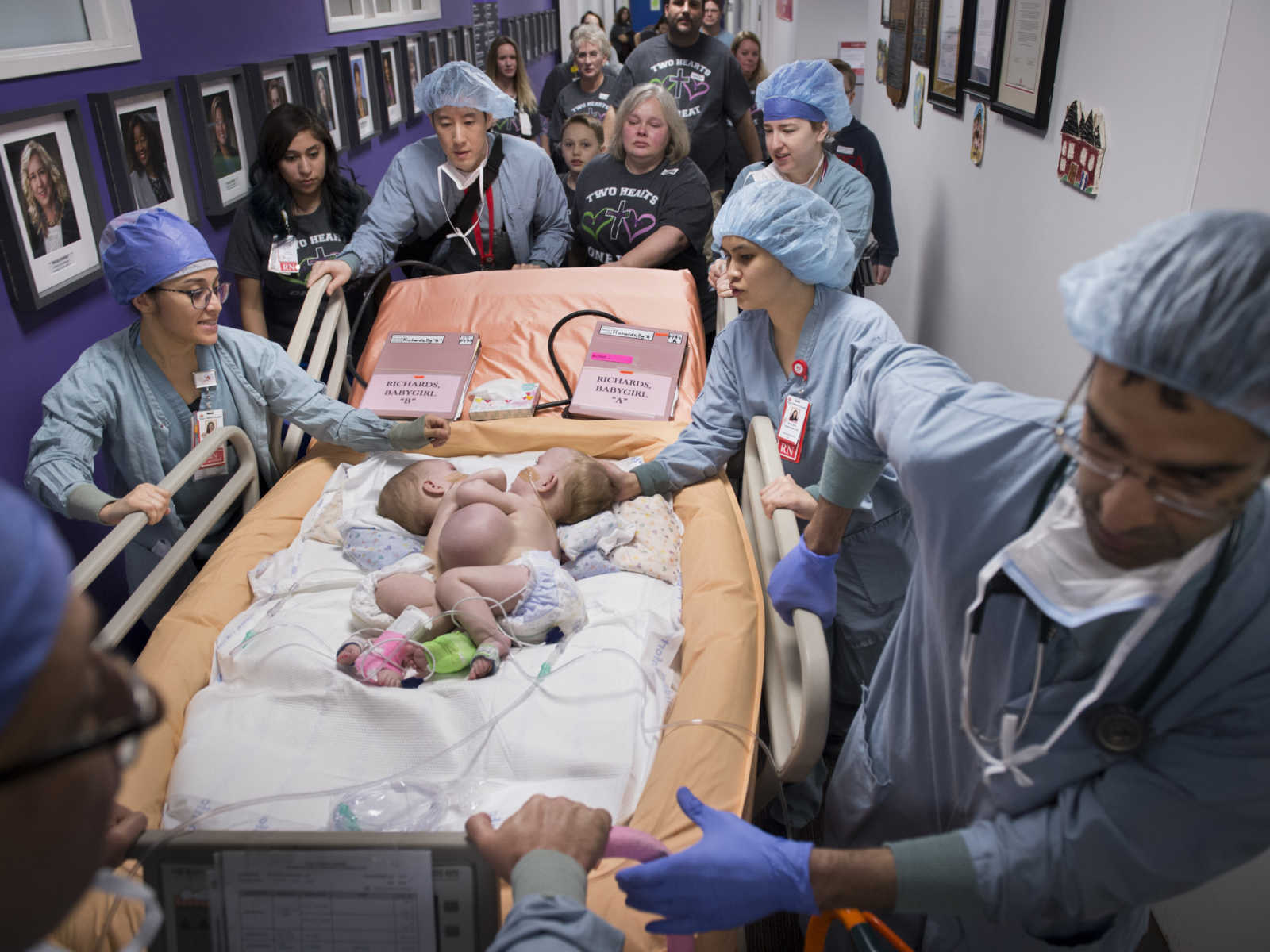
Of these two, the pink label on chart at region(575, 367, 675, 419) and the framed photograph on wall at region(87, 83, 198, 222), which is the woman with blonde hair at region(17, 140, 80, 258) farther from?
the pink label on chart at region(575, 367, 675, 419)

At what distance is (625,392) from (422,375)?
0.68m

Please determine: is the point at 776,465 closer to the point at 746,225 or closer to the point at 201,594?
the point at 746,225

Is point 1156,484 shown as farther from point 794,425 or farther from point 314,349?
point 314,349

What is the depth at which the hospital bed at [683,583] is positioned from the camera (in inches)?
58.4

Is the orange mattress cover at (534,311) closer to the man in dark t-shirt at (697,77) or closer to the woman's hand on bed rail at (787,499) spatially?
the woman's hand on bed rail at (787,499)

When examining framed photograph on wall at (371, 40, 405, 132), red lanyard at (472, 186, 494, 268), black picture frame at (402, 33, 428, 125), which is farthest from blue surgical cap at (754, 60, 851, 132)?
black picture frame at (402, 33, 428, 125)

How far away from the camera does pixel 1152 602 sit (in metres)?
0.92

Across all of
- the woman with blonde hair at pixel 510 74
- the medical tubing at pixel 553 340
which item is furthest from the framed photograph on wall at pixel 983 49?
the woman with blonde hair at pixel 510 74

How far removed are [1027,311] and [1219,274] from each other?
6.94 ft

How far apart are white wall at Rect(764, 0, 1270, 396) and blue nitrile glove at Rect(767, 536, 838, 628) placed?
1.06m

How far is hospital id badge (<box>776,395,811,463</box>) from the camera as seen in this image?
6.75 ft

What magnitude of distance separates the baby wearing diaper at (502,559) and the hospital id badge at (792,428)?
491 millimetres

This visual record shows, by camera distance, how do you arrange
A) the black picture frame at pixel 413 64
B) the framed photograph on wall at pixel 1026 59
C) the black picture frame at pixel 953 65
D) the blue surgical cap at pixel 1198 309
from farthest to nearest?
the black picture frame at pixel 413 64 < the black picture frame at pixel 953 65 < the framed photograph on wall at pixel 1026 59 < the blue surgical cap at pixel 1198 309

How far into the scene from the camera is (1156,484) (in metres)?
0.86
